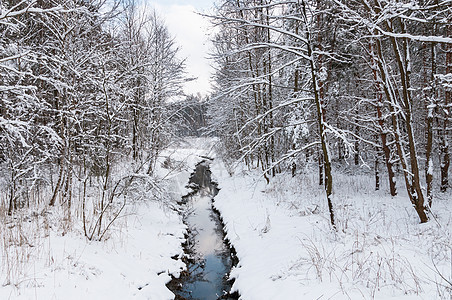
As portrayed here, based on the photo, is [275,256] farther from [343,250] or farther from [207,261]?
[207,261]

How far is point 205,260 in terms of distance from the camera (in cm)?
732

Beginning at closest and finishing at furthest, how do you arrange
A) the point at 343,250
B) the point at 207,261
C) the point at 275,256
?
the point at 343,250 → the point at 275,256 → the point at 207,261

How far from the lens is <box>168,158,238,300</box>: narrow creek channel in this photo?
580 centimetres

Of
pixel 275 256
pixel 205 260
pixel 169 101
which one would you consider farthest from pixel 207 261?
pixel 169 101

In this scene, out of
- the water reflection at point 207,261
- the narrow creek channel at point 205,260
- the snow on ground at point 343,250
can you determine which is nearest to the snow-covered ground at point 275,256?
the snow on ground at point 343,250

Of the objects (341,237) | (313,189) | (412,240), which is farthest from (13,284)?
(313,189)

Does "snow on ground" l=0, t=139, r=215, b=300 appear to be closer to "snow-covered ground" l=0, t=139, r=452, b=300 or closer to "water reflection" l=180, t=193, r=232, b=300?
"snow-covered ground" l=0, t=139, r=452, b=300

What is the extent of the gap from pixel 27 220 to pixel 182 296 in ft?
13.2

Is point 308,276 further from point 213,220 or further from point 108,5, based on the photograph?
point 108,5

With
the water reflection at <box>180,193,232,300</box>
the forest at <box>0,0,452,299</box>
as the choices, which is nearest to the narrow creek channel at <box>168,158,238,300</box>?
the water reflection at <box>180,193,232,300</box>

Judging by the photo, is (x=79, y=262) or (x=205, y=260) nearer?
(x=79, y=262)

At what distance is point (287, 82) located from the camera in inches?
542

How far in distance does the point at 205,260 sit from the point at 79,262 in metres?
3.47

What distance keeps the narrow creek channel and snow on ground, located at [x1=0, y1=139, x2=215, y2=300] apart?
36 centimetres
